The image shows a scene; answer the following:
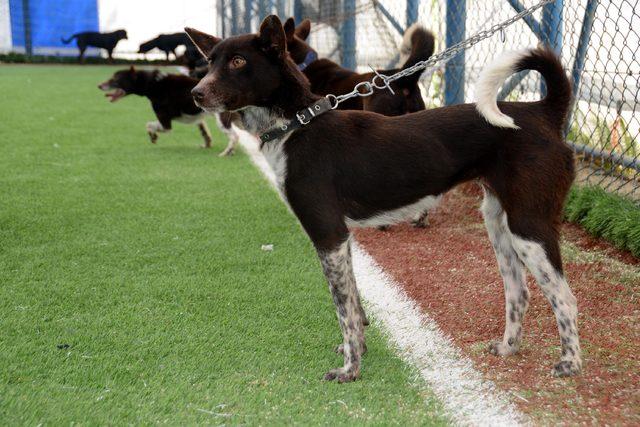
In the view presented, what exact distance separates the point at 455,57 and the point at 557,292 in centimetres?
474

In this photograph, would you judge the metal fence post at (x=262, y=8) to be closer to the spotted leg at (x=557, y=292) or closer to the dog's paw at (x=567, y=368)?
the spotted leg at (x=557, y=292)

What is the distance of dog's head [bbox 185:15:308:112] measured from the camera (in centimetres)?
291

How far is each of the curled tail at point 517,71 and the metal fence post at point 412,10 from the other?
17.4 feet

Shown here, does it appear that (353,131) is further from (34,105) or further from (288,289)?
(34,105)

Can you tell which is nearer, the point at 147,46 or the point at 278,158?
the point at 278,158

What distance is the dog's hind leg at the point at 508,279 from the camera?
2996 mm

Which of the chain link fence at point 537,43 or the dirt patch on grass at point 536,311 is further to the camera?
the chain link fence at point 537,43

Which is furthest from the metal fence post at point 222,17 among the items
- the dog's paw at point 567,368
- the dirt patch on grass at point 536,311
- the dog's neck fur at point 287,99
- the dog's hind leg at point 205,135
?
the dog's paw at point 567,368

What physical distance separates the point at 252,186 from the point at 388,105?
197 cm

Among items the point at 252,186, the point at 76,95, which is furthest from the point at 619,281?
the point at 76,95

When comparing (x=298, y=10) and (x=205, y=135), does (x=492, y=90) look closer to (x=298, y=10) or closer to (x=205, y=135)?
(x=205, y=135)

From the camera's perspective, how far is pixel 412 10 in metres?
7.96

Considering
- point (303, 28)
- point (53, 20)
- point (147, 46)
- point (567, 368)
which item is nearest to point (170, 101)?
point (303, 28)

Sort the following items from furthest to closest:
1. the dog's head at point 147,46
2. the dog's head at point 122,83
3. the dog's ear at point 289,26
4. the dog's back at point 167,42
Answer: the dog's head at point 147,46
the dog's back at point 167,42
the dog's head at point 122,83
the dog's ear at point 289,26
